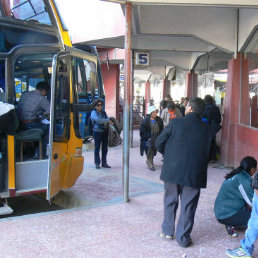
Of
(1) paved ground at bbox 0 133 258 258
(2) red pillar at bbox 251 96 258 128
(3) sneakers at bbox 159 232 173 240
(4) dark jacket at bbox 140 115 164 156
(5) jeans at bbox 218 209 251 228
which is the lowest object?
(1) paved ground at bbox 0 133 258 258

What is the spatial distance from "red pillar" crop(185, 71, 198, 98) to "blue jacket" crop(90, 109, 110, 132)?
22.4 feet

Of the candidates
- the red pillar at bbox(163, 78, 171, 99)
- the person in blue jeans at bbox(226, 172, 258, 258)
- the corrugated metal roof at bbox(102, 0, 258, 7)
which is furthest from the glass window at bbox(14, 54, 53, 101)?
the red pillar at bbox(163, 78, 171, 99)

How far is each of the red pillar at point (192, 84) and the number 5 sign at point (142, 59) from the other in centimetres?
344

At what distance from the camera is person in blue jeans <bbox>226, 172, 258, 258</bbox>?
3684 millimetres

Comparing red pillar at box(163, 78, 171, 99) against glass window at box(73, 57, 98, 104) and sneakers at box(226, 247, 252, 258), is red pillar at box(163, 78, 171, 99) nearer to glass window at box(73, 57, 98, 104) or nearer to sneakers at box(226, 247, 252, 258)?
glass window at box(73, 57, 98, 104)

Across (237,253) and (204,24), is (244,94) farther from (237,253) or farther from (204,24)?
(237,253)

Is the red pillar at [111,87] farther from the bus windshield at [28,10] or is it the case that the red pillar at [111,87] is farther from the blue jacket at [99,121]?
the bus windshield at [28,10]

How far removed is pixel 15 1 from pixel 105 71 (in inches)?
448

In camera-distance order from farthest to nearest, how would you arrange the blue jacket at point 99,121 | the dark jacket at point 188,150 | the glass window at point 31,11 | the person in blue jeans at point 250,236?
the blue jacket at point 99,121
the glass window at point 31,11
the dark jacket at point 188,150
the person in blue jeans at point 250,236

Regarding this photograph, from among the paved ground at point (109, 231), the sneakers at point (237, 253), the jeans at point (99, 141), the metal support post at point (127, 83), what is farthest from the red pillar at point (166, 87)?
the sneakers at point (237, 253)

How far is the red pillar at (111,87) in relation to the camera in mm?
17375

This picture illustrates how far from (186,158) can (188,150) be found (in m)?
0.09

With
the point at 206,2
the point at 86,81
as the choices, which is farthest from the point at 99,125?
the point at 206,2

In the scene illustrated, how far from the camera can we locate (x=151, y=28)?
904 cm
